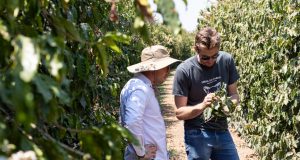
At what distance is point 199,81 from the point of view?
10.4ft

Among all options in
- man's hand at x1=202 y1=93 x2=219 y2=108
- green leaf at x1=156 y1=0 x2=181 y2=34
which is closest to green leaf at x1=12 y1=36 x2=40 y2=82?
green leaf at x1=156 y1=0 x2=181 y2=34

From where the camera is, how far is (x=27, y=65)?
35.1 inches

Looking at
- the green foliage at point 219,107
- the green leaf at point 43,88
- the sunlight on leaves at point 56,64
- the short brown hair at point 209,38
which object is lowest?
the green foliage at point 219,107

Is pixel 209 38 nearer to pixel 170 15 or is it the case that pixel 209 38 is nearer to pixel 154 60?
pixel 154 60

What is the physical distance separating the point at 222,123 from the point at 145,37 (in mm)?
2107

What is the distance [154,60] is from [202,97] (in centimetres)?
71

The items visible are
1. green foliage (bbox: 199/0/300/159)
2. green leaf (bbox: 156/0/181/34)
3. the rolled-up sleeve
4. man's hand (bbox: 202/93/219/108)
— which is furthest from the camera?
green foliage (bbox: 199/0/300/159)

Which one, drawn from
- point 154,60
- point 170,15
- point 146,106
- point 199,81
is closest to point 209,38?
point 199,81

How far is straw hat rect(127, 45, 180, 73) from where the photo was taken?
8.63 ft

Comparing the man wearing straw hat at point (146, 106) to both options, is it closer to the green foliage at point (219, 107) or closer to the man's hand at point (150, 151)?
the man's hand at point (150, 151)

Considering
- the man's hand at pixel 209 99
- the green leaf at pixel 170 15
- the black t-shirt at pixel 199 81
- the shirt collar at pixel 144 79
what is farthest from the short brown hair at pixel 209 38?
the green leaf at pixel 170 15

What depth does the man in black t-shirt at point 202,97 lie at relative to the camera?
3156 mm

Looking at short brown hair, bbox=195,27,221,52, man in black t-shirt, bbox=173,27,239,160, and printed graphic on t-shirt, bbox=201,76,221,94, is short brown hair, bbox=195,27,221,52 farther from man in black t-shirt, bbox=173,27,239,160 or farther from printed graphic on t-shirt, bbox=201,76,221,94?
printed graphic on t-shirt, bbox=201,76,221,94

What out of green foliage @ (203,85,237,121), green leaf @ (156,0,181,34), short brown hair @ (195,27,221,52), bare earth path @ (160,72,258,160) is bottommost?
bare earth path @ (160,72,258,160)
